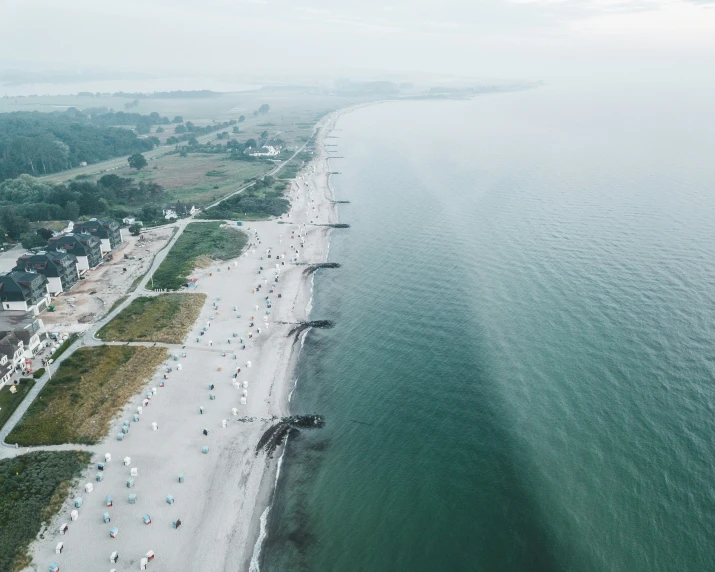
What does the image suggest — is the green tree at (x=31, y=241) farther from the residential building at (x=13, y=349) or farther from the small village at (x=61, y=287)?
the residential building at (x=13, y=349)

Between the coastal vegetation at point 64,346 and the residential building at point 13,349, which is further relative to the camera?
the coastal vegetation at point 64,346

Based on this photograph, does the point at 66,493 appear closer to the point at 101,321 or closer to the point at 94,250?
the point at 101,321

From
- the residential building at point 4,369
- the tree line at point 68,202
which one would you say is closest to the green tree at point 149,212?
the tree line at point 68,202

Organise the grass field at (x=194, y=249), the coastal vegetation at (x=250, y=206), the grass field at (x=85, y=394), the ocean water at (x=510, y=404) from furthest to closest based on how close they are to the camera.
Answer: the coastal vegetation at (x=250, y=206), the grass field at (x=194, y=249), the grass field at (x=85, y=394), the ocean water at (x=510, y=404)

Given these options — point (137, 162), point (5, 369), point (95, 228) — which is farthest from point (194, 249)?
point (137, 162)

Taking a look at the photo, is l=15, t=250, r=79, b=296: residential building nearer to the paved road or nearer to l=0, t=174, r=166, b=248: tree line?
the paved road

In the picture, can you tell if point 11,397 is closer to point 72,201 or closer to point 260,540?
point 260,540
